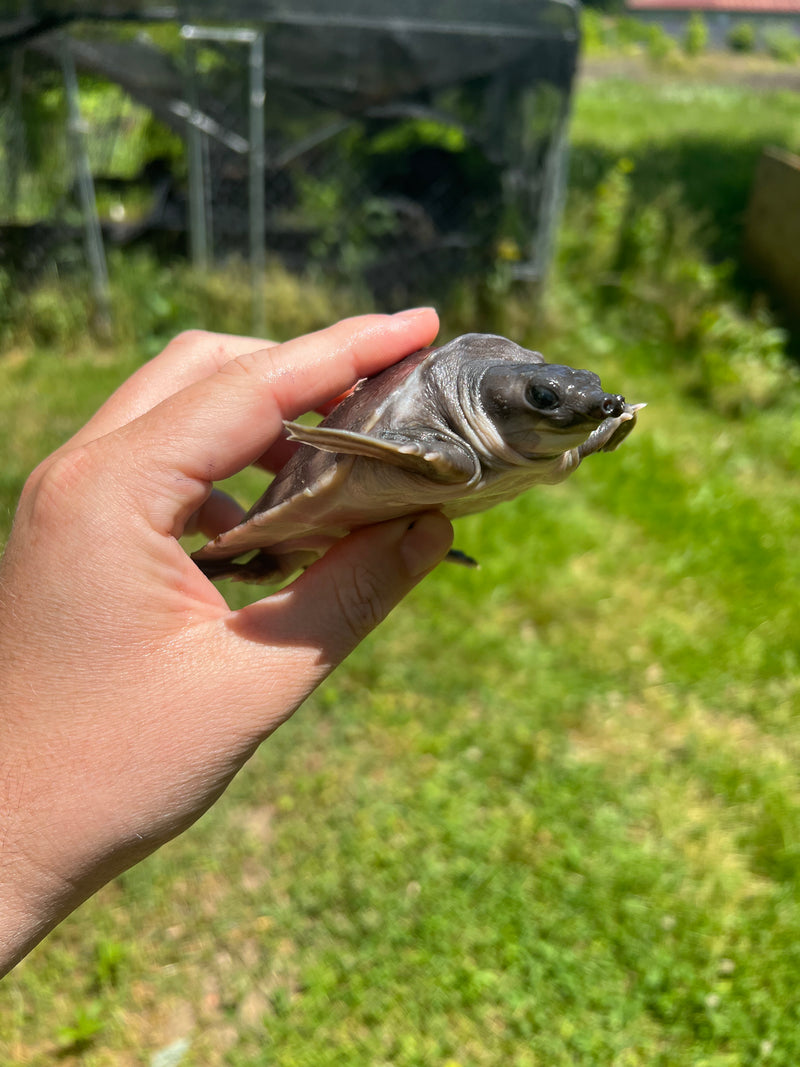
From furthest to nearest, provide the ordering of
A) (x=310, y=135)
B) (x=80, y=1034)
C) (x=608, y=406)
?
(x=310, y=135) → (x=80, y=1034) → (x=608, y=406)

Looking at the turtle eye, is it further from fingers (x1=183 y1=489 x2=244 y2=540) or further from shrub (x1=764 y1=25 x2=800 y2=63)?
shrub (x1=764 y1=25 x2=800 y2=63)

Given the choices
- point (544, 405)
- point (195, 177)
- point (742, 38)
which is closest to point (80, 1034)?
point (544, 405)

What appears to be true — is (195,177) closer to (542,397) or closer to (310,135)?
(310,135)

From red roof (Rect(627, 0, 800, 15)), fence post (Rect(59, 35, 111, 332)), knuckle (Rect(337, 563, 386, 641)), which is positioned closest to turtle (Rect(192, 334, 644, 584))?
knuckle (Rect(337, 563, 386, 641))

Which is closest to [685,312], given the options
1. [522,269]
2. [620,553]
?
[522,269]

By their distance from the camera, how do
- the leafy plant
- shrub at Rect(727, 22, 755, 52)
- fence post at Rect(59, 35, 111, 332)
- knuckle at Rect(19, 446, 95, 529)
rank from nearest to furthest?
knuckle at Rect(19, 446, 95, 529) < the leafy plant < fence post at Rect(59, 35, 111, 332) < shrub at Rect(727, 22, 755, 52)

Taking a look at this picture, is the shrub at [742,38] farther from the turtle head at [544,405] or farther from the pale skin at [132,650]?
the pale skin at [132,650]

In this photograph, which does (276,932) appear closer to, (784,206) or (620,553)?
(620,553)

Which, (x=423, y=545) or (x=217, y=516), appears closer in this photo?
(x=423, y=545)
